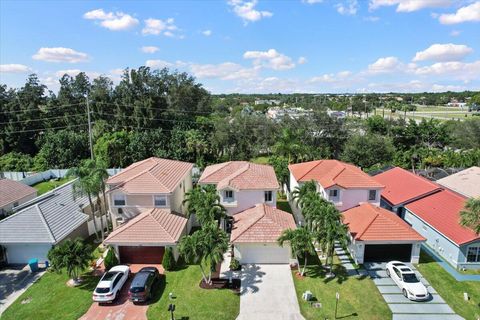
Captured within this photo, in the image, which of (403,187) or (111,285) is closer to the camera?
(111,285)

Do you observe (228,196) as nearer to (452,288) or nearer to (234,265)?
(234,265)

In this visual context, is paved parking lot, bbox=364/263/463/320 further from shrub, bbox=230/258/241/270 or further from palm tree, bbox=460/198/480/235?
shrub, bbox=230/258/241/270

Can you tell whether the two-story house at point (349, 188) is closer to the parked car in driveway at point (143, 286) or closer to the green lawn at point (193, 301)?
the green lawn at point (193, 301)

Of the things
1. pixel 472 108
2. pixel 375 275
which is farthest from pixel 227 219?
pixel 472 108

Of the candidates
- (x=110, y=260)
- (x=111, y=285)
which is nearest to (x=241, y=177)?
(x=110, y=260)

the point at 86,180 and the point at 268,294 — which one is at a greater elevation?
the point at 86,180

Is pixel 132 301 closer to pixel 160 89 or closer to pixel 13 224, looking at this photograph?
pixel 13 224

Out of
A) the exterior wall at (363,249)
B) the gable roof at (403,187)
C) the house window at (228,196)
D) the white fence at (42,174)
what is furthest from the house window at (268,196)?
the white fence at (42,174)

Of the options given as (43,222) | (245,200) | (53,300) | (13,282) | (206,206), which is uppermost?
(206,206)
